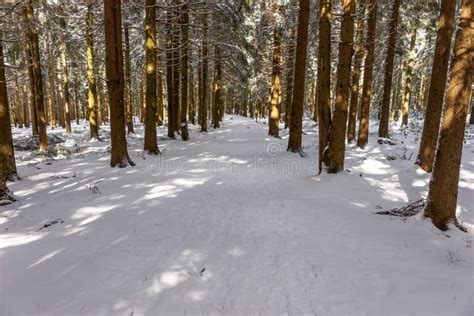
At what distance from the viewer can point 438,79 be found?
9.00 meters

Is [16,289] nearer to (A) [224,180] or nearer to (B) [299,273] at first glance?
(B) [299,273]

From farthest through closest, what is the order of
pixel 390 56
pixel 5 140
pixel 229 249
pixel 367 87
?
1. pixel 390 56
2. pixel 367 87
3. pixel 5 140
4. pixel 229 249

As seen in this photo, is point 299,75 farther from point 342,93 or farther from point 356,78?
point 356,78

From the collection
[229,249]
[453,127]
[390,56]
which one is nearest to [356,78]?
[390,56]

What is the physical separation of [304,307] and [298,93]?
10.6 metres

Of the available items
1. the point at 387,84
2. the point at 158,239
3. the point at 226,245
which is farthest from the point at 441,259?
the point at 387,84

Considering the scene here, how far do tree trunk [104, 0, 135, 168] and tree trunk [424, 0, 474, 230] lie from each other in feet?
29.5

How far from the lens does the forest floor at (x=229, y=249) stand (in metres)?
3.45

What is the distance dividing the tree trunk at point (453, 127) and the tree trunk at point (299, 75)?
803cm

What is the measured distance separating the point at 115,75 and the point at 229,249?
25.6 feet

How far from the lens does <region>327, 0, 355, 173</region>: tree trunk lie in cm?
873

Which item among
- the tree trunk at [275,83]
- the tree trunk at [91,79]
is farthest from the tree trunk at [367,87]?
the tree trunk at [91,79]

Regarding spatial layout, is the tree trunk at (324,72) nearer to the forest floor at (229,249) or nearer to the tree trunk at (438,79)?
the forest floor at (229,249)

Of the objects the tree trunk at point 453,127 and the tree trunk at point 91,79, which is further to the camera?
the tree trunk at point 91,79
